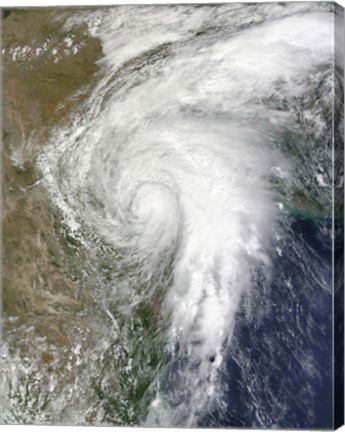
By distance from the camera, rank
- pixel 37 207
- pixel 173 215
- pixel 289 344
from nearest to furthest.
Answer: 1. pixel 289 344
2. pixel 173 215
3. pixel 37 207

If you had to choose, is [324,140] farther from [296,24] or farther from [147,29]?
[147,29]

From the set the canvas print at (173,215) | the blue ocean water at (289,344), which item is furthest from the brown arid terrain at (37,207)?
the blue ocean water at (289,344)

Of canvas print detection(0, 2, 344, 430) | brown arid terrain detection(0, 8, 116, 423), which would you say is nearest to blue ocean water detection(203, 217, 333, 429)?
canvas print detection(0, 2, 344, 430)

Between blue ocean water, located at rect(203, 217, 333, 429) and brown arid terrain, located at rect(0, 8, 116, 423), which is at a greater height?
brown arid terrain, located at rect(0, 8, 116, 423)

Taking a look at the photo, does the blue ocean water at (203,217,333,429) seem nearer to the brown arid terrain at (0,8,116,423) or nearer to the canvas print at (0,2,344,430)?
the canvas print at (0,2,344,430)

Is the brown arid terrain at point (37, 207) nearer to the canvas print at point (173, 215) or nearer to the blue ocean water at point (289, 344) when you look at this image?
the canvas print at point (173, 215)

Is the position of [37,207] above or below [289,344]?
above

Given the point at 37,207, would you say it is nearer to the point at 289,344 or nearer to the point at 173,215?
the point at 173,215

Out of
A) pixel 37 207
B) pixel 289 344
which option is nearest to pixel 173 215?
pixel 37 207

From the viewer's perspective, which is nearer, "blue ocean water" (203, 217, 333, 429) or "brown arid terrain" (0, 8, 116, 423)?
"blue ocean water" (203, 217, 333, 429)
